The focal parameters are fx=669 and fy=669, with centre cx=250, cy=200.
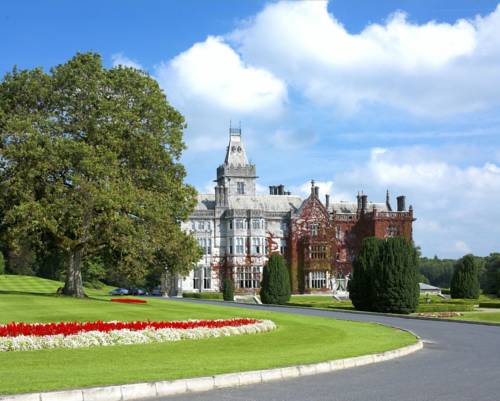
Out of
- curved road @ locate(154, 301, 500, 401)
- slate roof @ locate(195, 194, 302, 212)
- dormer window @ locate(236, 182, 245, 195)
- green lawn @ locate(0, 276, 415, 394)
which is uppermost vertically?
dormer window @ locate(236, 182, 245, 195)

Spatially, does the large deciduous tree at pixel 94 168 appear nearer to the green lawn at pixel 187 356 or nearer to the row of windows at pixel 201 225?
the green lawn at pixel 187 356

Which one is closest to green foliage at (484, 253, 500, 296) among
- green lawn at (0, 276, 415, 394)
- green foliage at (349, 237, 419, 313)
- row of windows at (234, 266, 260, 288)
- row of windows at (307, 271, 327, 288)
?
row of windows at (307, 271, 327, 288)

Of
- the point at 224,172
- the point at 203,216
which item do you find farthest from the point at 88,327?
the point at 224,172

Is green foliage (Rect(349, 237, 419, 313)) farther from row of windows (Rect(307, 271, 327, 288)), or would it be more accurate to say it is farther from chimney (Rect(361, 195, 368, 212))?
chimney (Rect(361, 195, 368, 212))

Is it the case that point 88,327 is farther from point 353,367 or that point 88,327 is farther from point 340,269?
point 340,269

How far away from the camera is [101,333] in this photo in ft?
59.0

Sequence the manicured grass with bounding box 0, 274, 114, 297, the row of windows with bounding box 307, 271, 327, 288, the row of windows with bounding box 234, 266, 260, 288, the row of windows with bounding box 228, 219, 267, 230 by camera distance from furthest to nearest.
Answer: the row of windows with bounding box 307, 271, 327, 288 → the row of windows with bounding box 228, 219, 267, 230 → the row of windows with bounding box 234, 266, 260, 288 → the manicured grass with bounding box 0, 274, 114, 297

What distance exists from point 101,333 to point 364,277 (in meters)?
27.9

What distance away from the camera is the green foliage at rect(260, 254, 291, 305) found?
180 ft

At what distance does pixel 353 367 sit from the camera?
48.3 feet

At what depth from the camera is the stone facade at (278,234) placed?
8294 cm

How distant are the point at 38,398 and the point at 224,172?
80.2 metres

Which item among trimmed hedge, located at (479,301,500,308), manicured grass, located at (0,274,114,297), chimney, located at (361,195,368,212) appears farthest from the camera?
chimney, located at (361,195,368,212)

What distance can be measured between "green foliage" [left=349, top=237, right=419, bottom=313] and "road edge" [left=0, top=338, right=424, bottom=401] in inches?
1029
